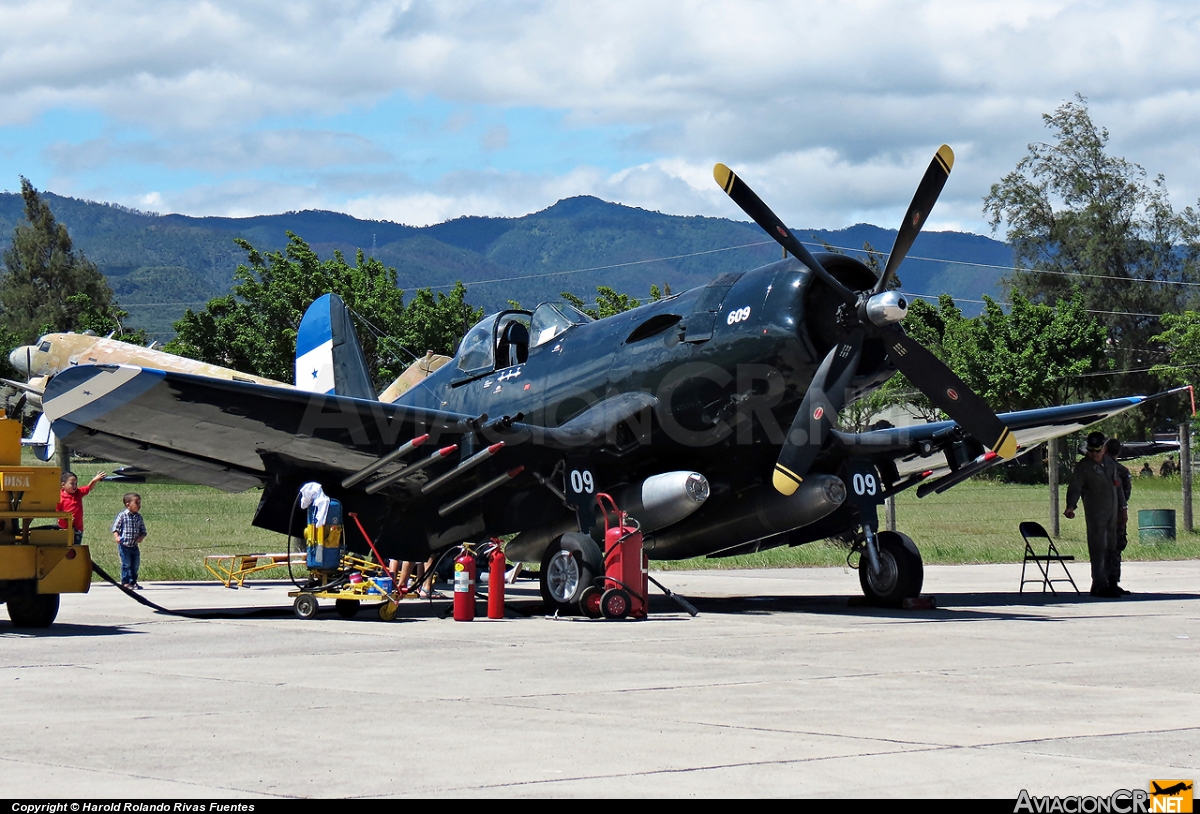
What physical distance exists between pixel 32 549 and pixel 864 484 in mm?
8812

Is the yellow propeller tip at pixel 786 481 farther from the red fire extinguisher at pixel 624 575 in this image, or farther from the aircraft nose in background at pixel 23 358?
the aircraft nose in background at pixel 23 358

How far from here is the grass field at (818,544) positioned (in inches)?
938

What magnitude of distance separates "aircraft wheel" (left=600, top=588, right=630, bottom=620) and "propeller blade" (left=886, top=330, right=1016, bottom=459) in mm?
3690

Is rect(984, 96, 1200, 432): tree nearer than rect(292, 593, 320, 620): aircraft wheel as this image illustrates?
No

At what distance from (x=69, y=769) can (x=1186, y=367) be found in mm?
48323

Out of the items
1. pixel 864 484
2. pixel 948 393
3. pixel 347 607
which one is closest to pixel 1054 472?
pixel 864 484

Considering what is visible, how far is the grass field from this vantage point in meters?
23.8

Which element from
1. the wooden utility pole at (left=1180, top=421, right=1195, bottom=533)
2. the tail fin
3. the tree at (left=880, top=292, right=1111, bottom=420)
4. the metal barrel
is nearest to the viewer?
the tail fin

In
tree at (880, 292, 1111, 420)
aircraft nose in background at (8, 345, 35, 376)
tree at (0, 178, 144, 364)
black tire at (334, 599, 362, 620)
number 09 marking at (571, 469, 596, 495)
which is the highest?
tree at (0, 178, 144, 364)

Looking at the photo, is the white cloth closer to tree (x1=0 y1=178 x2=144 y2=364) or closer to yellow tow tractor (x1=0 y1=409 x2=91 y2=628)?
yellow tow tractor (x1=0 y1=409 x2=91 y2=628)

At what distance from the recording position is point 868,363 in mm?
14234

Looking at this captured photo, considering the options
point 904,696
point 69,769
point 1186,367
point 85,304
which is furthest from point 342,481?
point 85,304

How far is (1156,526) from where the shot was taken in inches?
1061

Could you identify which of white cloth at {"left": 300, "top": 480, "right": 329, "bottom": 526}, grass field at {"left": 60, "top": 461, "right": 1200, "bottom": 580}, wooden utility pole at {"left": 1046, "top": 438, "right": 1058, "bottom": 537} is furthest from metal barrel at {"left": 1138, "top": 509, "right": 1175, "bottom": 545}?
white cloth at {"left": 300, "top": 480, "right": 329, "bottom": 526}
